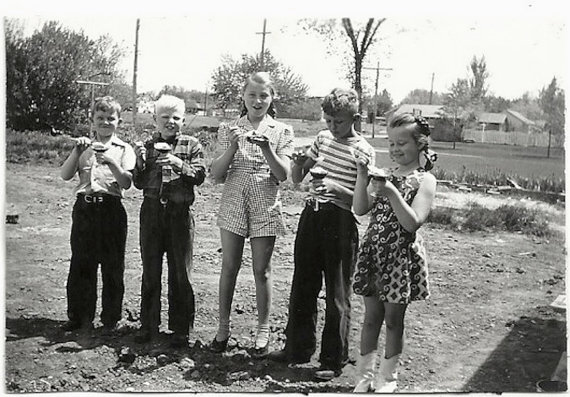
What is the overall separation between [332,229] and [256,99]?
0.53 metres

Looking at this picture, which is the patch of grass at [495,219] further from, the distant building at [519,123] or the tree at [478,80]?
the tree at [478,80]

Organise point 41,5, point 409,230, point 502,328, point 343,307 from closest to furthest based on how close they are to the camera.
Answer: point 409,230, point 343,307, point 41,5, point 502,328

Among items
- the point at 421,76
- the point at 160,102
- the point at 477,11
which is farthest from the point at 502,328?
the point at 160,102

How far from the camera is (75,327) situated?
8.54 ft

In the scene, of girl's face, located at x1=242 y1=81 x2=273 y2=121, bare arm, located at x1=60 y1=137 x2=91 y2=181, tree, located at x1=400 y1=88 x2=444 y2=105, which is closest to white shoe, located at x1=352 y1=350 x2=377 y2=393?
girl's face, located at x1=242 y1=81 x2=273 y2=121

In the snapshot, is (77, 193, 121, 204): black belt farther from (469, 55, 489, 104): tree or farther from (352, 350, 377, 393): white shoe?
(469, 55, 489, 104): tree

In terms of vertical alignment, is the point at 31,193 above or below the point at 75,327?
above

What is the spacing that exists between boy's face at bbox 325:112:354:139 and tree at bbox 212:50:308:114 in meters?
0.47

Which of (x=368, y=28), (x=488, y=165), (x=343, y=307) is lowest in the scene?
(x=343, y=307)

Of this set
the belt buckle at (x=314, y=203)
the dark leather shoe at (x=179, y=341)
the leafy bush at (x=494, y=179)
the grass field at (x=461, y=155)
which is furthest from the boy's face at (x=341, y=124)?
the dark leather shoe at (x=179, y=341)

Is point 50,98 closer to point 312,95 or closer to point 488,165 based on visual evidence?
point 312,95

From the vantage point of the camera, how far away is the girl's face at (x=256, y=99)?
2.37 meters

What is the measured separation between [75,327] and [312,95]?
1.31m

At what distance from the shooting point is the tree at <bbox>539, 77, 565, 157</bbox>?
2.54 metres
